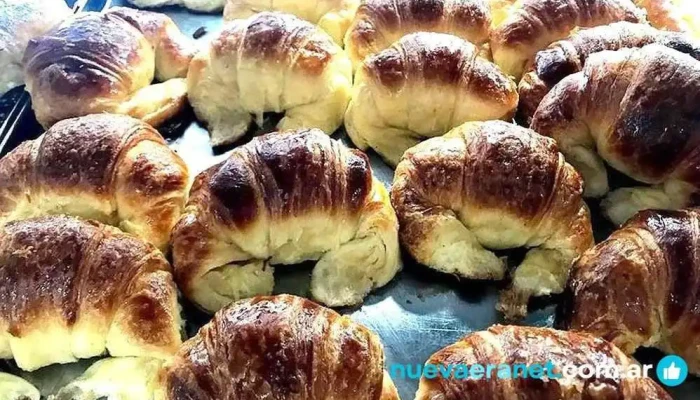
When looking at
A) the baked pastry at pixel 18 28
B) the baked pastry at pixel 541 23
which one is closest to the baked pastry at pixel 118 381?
the baked pastry at pixel 18 28

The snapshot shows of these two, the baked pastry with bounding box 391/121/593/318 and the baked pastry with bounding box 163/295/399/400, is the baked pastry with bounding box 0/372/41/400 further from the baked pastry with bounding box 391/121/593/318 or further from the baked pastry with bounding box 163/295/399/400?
the baked pastry with bounding box 391/121/593/318

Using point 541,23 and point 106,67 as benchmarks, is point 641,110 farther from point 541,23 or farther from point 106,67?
point 106,67

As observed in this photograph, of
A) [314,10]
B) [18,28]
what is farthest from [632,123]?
[18,28]

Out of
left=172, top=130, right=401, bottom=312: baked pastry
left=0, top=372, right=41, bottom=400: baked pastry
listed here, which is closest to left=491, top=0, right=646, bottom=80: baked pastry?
left=172, top=130, right=401, bottom=312: baked pastry

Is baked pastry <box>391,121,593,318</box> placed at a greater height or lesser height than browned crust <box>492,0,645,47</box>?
lesser

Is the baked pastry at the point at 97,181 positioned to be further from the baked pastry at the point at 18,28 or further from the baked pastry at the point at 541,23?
the baked pastry at the point at 541,23

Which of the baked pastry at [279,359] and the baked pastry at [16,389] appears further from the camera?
the baked pastry at [16,389]

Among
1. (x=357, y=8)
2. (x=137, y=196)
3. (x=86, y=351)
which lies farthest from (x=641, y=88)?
(x=86, y=351)
